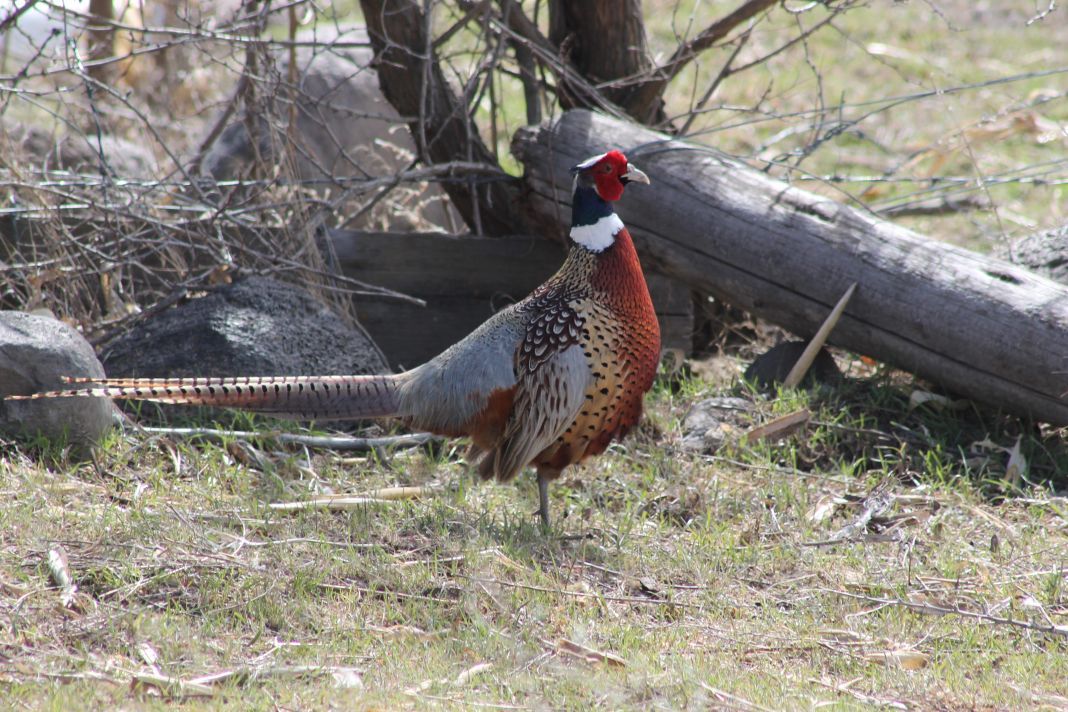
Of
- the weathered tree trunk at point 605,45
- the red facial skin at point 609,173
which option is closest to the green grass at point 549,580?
the red facial skin at point 609,173

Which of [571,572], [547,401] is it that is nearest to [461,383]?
[547,401]

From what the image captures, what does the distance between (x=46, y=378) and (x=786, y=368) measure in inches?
102

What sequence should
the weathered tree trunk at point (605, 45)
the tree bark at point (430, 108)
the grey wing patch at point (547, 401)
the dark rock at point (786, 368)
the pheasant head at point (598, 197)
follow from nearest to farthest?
1. the grey wing patch at point (547, 401)
2. the pheasant head at point (598, 197)
3. the dark rock at point (786, 368)
4. the tree bark at point (430, 108)
5. the weathered tree trunk at point (605, 45)

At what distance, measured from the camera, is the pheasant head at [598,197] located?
3342 mm

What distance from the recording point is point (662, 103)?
16.7 feet

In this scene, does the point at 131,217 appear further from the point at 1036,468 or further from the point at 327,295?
the point at 1036,468

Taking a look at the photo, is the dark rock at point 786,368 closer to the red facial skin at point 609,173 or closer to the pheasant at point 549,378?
the pheasant at point 549,378

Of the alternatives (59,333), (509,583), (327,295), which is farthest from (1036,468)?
(59,333)

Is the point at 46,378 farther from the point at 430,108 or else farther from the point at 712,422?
the point at 712,422

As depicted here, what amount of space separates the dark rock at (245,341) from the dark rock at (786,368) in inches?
56.6

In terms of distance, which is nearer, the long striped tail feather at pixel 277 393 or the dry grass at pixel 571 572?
the dry grass at pixel 571 572

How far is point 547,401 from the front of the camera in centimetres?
321

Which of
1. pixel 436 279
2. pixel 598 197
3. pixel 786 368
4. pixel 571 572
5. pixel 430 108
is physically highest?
pixel 430 108

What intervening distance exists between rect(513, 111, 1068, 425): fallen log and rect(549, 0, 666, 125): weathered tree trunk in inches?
18.4
